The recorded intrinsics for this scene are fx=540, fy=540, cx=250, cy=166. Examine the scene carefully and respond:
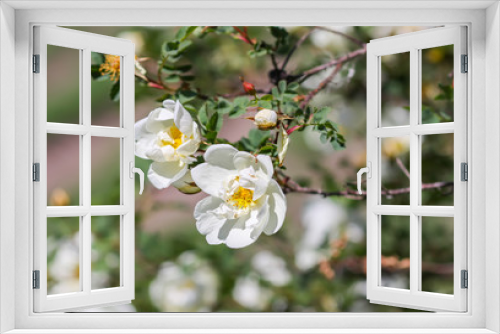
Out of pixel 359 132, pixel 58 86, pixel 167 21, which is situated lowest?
pixel 359 132

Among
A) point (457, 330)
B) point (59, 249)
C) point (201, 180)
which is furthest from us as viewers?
point (59, 249)

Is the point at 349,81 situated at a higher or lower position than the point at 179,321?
higher

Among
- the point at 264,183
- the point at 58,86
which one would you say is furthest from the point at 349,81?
the point at 58,86

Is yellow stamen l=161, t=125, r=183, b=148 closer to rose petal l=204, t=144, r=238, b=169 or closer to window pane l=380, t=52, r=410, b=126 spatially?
rose petal l=204, t=144, r=238, b=169

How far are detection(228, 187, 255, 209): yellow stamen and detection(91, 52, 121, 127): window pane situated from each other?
0.67 m

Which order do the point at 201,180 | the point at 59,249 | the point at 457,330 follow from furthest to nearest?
1. the point at 59,249
2. the point at 201,180
3. the point at 457,330

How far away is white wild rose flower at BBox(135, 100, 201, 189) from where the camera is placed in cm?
202

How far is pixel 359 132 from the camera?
8.00 ft

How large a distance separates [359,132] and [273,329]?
39.4 inches

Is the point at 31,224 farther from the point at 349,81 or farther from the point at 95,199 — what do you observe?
the point at 349,81

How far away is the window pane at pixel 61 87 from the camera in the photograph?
2.35m

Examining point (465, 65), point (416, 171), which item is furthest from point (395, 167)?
point (465, 65)

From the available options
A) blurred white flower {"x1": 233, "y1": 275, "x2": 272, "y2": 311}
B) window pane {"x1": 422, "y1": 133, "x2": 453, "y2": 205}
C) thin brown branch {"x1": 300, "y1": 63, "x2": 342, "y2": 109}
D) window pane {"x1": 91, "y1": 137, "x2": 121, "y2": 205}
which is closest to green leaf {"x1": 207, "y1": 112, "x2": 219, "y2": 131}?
thin brown branch {"x1": 300, "y1": 63, "x2": 342, "y2": 109}

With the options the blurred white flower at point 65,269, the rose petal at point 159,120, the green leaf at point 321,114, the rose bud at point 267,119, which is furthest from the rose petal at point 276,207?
the blurred white flower at point 65,269
